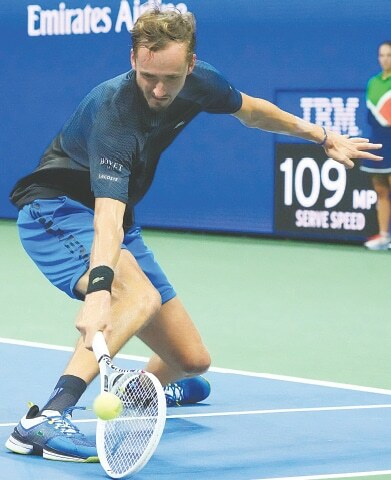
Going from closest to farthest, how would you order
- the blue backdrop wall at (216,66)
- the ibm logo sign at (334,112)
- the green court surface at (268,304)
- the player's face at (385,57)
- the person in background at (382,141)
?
the green court surface at (268,304), the player's face at (385,57), the person in background at (382,141), the ibm logo sign at (334,112), the blue backdrop wall at (216,66)

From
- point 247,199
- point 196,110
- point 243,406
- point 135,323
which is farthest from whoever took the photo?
point 247,199

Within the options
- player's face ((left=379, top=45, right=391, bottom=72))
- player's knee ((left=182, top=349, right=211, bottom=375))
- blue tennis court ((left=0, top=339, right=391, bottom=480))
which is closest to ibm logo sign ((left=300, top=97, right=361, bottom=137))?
player's face ((left=379, top=45, right=391, bottom=72))

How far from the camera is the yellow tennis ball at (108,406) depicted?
4.36m

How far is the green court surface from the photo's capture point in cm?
723

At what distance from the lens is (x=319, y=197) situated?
12.8 metres

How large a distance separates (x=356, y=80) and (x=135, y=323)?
813 cm

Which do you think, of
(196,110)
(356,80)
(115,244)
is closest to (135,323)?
(115,244)

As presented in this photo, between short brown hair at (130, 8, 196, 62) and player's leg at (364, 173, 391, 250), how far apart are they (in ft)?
25.1

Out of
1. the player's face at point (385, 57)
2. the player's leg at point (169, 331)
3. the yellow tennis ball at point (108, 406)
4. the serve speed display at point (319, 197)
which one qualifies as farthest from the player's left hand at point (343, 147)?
the serve speed display at point (319, 197)

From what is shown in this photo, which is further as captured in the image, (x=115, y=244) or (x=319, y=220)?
(x=319, y=220)

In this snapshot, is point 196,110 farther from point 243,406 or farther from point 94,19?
point 94,19

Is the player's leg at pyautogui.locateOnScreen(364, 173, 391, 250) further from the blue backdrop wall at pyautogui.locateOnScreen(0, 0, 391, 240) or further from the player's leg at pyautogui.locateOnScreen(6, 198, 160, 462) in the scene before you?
the player's leg at pyautogui.locateOnScreen(6, 198, 160, 462)

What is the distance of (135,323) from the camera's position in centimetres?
491

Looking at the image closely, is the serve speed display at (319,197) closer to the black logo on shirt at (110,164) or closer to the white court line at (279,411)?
the white court line at (279,411)
